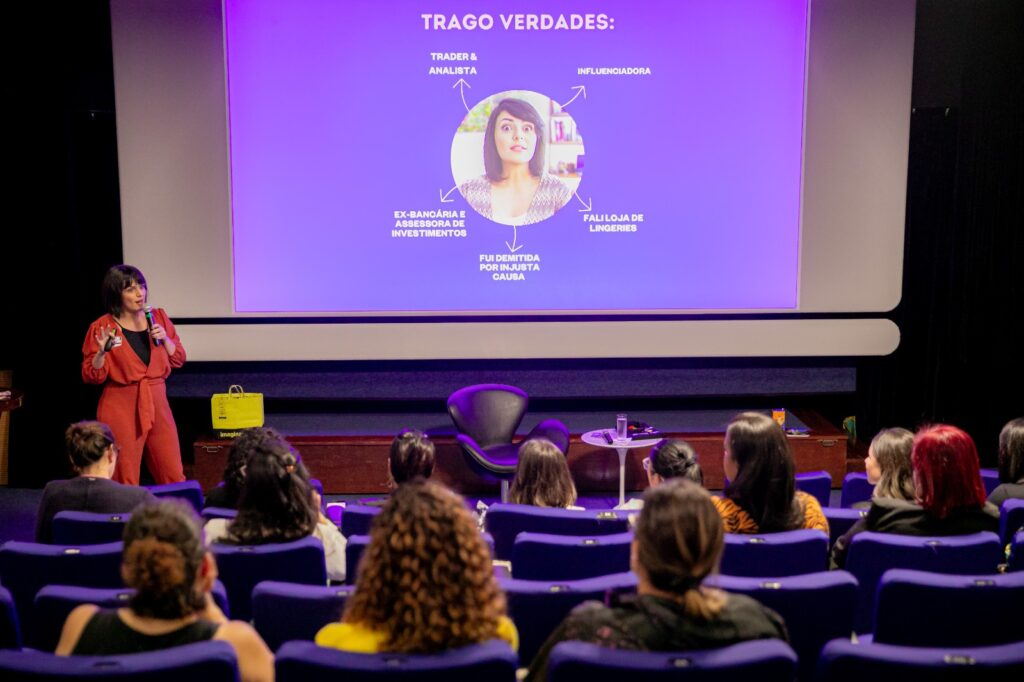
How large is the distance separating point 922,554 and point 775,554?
452mm

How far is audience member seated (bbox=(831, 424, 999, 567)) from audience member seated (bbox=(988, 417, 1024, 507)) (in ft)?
1.67

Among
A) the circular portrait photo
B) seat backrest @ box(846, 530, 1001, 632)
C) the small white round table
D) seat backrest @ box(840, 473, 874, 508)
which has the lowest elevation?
the small white round table

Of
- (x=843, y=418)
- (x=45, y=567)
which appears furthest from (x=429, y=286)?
(x=45, y=567)

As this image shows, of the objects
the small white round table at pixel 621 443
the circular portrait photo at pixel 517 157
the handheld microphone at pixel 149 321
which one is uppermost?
the circular portrait photo at pixel 517 157

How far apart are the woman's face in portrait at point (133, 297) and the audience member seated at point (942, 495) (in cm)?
380

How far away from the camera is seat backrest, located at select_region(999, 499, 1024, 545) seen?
353 cm

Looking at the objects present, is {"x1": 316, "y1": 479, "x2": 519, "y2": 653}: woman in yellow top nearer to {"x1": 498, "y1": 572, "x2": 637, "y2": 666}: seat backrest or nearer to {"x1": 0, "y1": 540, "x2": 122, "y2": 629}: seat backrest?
{"x1": 498, "y1": 572, "x2": 637, "y2": 666}: seat backrest

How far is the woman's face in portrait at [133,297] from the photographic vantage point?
5359 mm

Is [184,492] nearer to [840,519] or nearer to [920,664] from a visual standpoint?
[840,519]

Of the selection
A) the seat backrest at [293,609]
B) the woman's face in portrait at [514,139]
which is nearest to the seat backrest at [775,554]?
the seat backrest at [293,609]

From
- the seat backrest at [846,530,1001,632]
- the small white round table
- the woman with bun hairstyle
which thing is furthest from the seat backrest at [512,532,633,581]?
the woman with bun hairstyle

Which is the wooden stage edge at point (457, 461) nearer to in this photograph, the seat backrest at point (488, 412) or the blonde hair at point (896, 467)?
the seat backrest at point (488, 412)

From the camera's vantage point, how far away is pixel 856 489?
4570 mm

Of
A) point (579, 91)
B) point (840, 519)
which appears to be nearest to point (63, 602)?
point (840, 519)
